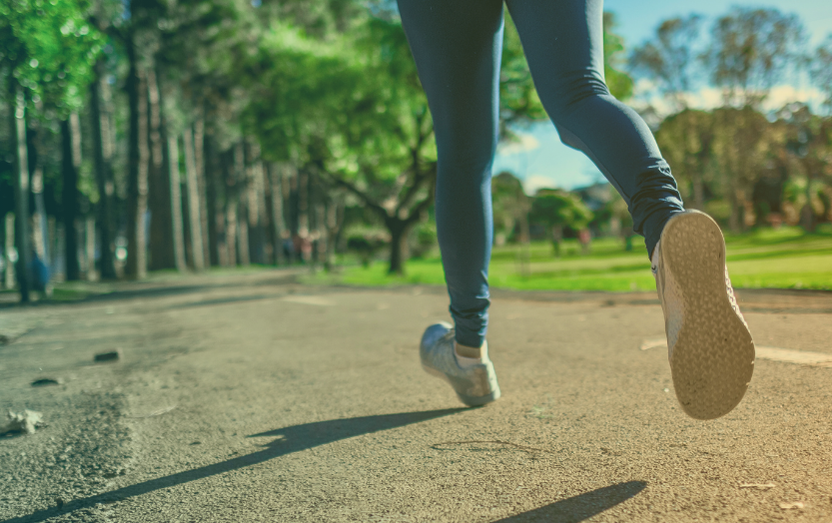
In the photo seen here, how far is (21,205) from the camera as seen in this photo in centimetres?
1145

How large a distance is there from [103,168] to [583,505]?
25.3m

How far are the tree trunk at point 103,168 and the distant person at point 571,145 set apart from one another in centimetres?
2314

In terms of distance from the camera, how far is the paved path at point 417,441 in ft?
4.23

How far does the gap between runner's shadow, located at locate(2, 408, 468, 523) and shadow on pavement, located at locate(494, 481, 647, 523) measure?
789 mm

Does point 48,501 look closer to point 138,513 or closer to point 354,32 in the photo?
point 138,513

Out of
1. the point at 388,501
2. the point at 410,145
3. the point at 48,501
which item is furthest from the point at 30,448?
the point at 410,145

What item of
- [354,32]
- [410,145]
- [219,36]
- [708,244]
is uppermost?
[219,36]

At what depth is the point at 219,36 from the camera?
26.5m

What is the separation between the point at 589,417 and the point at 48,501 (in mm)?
1502

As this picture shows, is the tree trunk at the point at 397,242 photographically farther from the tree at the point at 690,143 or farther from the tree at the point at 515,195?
the tree at the point at 690,143

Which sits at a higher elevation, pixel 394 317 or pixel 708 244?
pixel 708 244

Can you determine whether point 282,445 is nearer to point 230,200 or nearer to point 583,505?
point 583,505

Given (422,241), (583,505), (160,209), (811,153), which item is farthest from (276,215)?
(583,505)

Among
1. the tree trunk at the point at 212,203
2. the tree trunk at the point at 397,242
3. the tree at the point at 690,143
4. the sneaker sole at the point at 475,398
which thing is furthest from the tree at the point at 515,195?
the tree trunk at the point at 212,203
